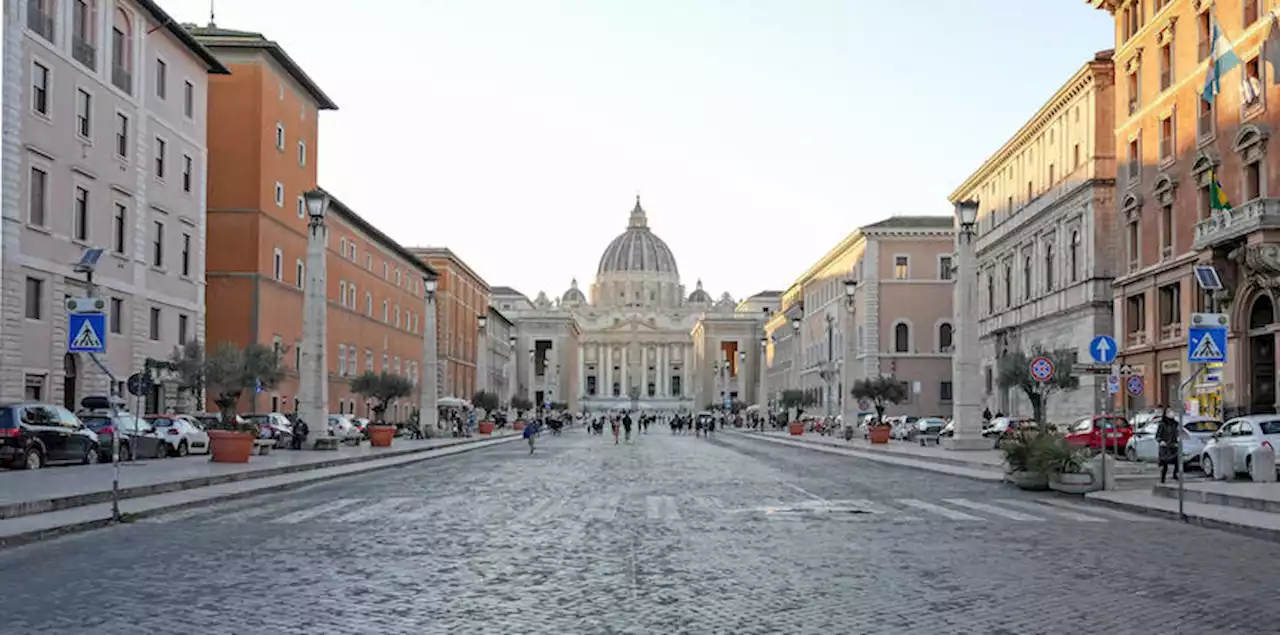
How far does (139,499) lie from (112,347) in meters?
23.6

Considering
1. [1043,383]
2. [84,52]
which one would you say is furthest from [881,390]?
[84,52]

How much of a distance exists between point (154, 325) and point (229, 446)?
58.4ft

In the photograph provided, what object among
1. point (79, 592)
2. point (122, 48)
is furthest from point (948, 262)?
point (79, 592)

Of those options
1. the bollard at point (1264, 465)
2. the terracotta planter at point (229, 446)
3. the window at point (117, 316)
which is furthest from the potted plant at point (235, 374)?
the bollard at point (1264, 465)

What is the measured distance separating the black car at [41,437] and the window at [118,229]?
13.0 metres

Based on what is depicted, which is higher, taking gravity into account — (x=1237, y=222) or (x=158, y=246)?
(x=158, y=246)

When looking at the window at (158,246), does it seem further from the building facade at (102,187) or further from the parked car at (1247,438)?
the parked car at (1247,438)

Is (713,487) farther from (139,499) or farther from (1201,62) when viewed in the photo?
(1201,62)

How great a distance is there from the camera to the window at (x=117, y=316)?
1703 inches

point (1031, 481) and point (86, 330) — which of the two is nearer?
point (86, 330)

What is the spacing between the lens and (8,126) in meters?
35.9

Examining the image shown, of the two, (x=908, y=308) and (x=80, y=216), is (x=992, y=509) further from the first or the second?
(x=908, y=308)

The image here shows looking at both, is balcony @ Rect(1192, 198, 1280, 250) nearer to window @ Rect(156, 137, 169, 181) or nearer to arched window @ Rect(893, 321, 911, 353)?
window @ Rect(156, 137, 169, 181)

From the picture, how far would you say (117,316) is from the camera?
143 ft
